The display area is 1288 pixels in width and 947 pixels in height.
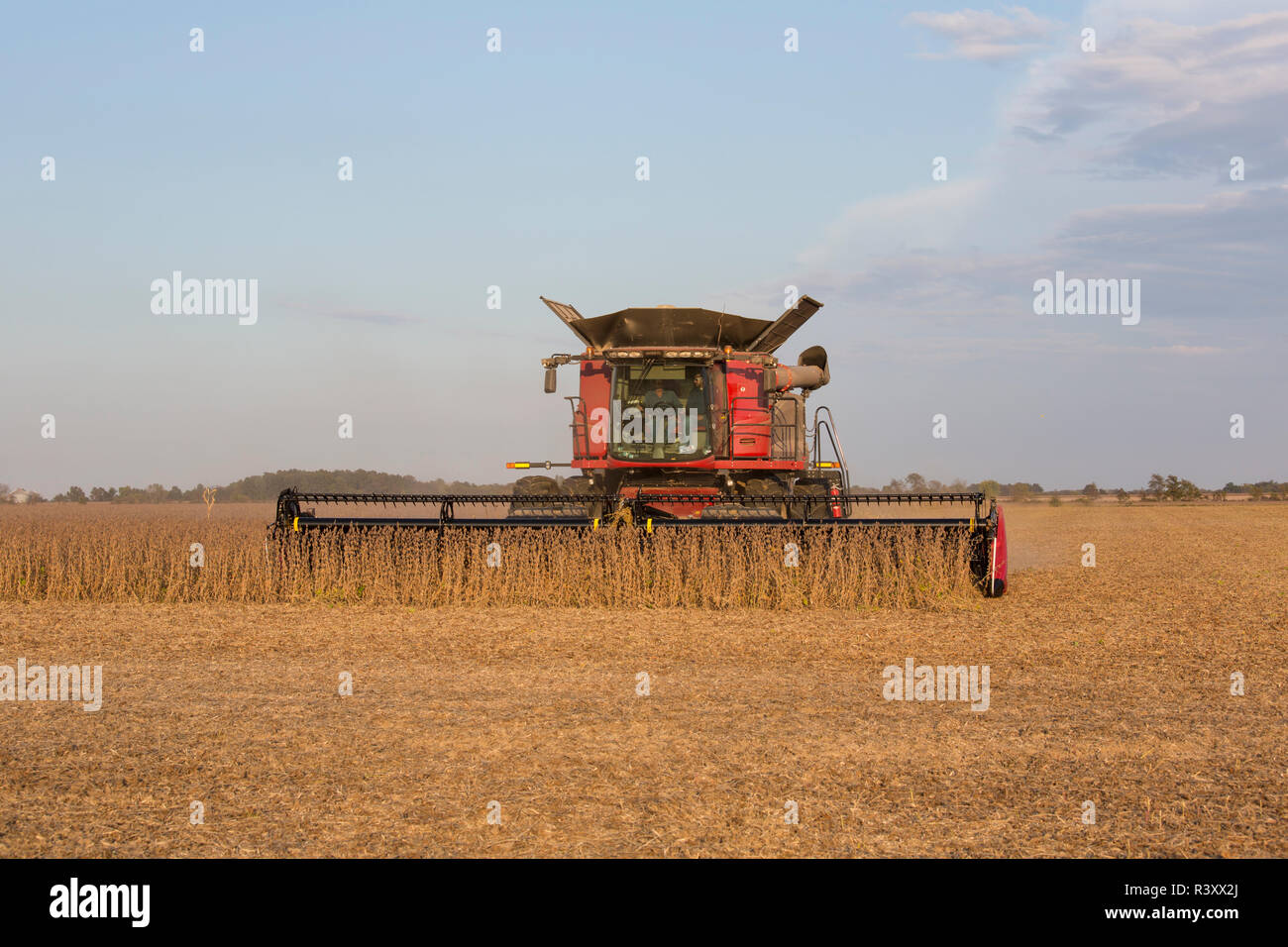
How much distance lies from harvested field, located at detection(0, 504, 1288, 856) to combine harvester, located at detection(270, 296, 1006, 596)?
168 cm

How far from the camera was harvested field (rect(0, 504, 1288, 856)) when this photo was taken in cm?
455

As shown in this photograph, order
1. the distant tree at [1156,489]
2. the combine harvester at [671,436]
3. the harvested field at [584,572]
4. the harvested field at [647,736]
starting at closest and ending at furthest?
the harvested field at [647,736], the harvested field at [584,572], the combine harvester at [671,436], the distant tree at [1156,489]

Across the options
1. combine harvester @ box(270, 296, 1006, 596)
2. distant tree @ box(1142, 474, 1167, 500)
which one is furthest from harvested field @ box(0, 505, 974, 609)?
distant tree @ box(1142, 474, 1167, 500)

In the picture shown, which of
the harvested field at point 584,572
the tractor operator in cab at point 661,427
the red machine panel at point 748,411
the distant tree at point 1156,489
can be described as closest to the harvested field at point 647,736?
the harvested field at point 584,572

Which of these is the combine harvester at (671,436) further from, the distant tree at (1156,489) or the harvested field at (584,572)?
the distant tree at (1156,489)

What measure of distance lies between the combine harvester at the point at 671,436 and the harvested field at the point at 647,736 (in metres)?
1.68

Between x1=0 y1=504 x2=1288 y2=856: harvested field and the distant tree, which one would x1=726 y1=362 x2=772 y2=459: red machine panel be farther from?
the distant tree

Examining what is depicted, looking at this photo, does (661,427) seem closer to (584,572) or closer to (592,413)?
(592,413)

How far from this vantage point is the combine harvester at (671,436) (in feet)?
42.1

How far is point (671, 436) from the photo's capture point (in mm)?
13453
